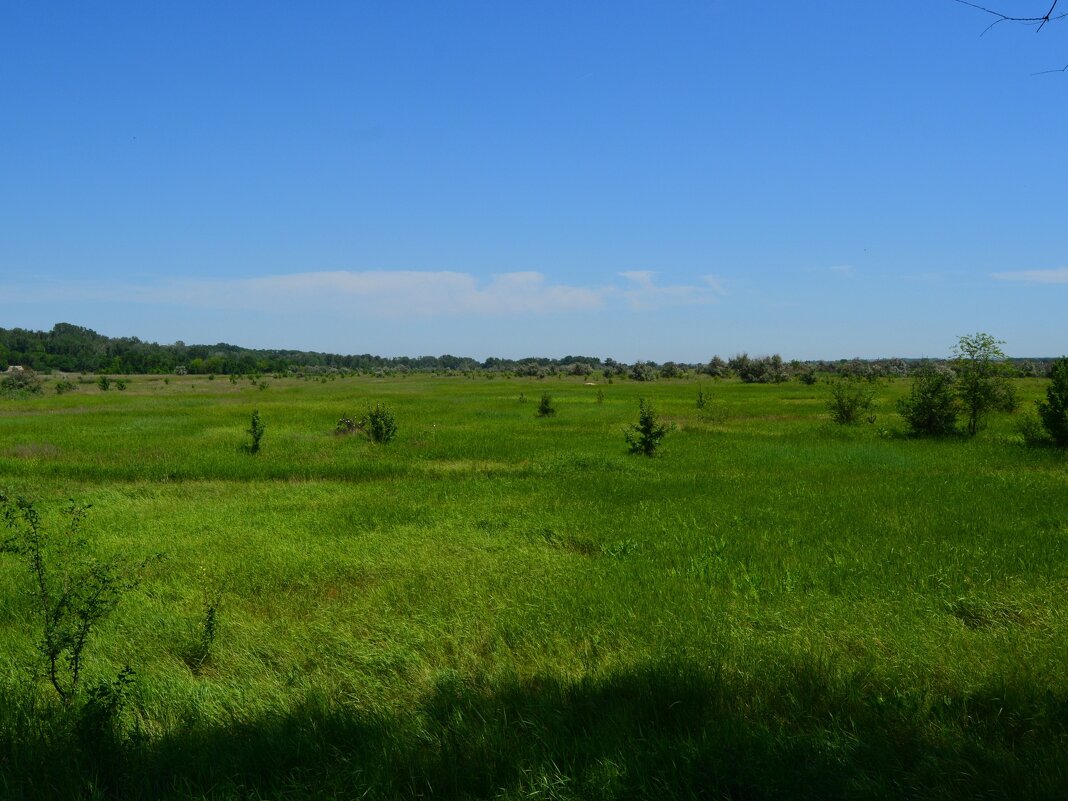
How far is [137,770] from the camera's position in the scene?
396 centimetres

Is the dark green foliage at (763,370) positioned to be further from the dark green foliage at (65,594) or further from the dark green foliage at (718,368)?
the dark green foliage at (65,594)

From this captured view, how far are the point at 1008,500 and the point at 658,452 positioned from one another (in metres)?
9.74

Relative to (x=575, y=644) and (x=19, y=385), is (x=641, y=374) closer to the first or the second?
(x=19, y=385)

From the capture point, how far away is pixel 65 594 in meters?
5.09

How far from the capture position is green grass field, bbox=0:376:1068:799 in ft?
12.7

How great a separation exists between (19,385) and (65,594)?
72.7 m

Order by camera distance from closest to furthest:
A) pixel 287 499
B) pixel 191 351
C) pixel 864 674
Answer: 1. pixel 864 674
2. pixel 287 499
3. pixel 191 351

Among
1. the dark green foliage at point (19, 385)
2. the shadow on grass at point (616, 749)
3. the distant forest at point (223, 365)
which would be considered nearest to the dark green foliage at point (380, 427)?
the shadow on grass at point (616, 749)

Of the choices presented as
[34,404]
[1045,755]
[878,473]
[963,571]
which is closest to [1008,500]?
[878,473]

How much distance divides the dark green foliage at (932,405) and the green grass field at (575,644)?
9.56m

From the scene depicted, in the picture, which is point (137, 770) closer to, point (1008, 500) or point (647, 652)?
point (647, 652)

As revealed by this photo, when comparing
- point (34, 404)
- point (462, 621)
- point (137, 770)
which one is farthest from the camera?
point (34, 404)

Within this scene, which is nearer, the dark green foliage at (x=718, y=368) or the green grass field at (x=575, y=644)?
the green grass field at (x=575, y=644)

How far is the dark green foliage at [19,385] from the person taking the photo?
5619cm
